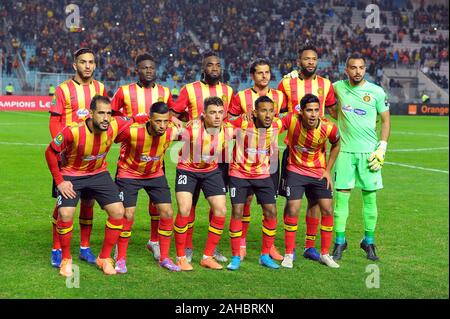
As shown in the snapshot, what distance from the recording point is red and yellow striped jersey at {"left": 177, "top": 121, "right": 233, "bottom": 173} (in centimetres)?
708

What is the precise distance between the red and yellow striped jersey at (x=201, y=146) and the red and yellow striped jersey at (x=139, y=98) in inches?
23.5

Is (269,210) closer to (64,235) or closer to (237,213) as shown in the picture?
(237,213)

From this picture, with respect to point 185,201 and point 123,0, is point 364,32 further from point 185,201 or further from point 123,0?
point 185,201

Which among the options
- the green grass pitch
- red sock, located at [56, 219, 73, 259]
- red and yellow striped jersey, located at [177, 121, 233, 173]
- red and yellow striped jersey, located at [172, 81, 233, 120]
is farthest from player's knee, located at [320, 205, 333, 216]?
red sock, located at [56, 219, 73, 259]

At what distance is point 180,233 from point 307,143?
1.56 m

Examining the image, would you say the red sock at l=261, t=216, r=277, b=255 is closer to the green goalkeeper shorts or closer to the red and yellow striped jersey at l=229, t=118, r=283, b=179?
the red and yellow striped jersey at l=229, t=118, r=283, b=179

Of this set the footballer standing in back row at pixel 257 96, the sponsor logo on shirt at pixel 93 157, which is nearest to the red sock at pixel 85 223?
the sponsor logo on shirt at pixel 93 157

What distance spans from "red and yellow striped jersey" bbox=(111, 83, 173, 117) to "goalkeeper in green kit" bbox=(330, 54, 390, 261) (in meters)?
1.95

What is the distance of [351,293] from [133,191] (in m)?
2.30

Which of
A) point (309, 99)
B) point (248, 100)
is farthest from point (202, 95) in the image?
point (309, 99)

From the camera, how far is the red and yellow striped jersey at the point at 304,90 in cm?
768

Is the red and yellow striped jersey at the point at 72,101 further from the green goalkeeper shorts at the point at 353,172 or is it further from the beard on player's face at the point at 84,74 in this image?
the green goalkeeper shorts at the point at 353,172

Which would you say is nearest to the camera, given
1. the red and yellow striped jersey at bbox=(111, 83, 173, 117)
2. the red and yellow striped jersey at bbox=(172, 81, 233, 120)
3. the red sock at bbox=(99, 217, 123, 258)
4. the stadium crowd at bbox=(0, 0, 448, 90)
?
the red sock at bbox=(99, 217, 123, 258)

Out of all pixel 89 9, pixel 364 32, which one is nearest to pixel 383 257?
pixel 89 9
